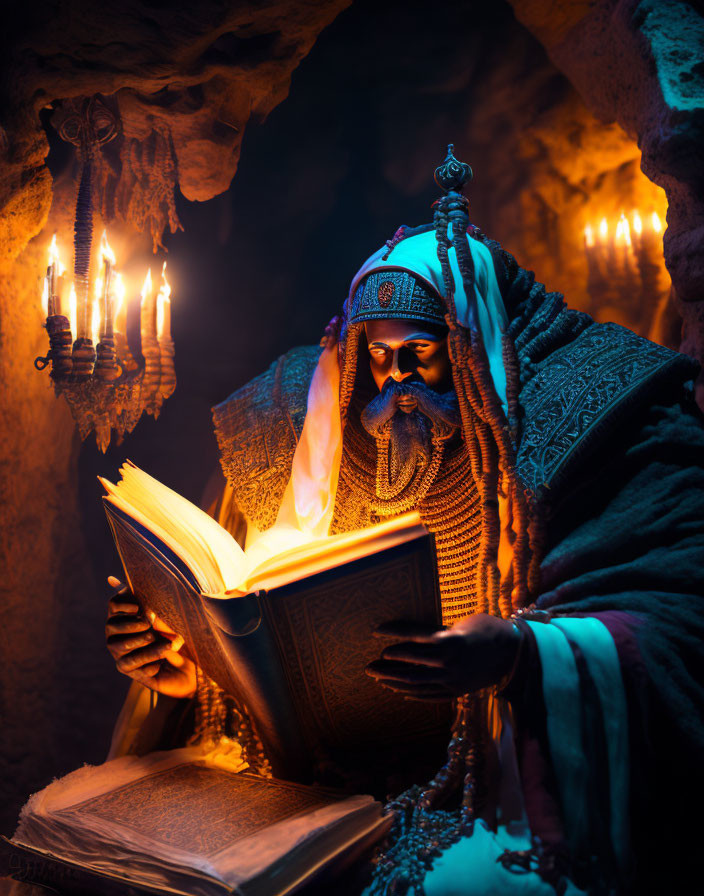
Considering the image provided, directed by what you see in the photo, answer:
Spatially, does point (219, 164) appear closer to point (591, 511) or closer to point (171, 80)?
point (171, 80)

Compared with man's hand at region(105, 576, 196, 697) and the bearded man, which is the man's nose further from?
man's hand at region(105, 576, 196, 697)

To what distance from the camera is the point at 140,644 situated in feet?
5.86

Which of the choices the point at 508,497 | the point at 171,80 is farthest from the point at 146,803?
the point at 171,80

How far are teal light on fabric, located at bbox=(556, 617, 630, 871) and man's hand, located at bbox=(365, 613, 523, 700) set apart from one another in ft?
0.46

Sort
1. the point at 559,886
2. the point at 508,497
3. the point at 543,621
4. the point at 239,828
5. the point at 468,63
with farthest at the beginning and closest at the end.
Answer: the point at 468,63
the point at 508,497
the point at 543,621
the point at 239,828
the point at 559,886

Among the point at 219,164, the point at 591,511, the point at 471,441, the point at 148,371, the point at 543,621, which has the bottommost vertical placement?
the point at 543,621

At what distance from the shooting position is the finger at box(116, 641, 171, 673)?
5.90 feet

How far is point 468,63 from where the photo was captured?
3.21 m

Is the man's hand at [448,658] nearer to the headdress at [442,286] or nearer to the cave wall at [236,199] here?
the headdress at [442,286]

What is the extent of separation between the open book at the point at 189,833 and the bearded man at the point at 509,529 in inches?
5.9

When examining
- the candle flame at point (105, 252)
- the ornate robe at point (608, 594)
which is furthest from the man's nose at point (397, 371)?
the candle flame at point (105, 252)

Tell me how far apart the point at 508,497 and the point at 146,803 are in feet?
3.45

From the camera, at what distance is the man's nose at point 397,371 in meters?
1.85

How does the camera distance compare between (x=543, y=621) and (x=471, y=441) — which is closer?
(x=543, y=621)
